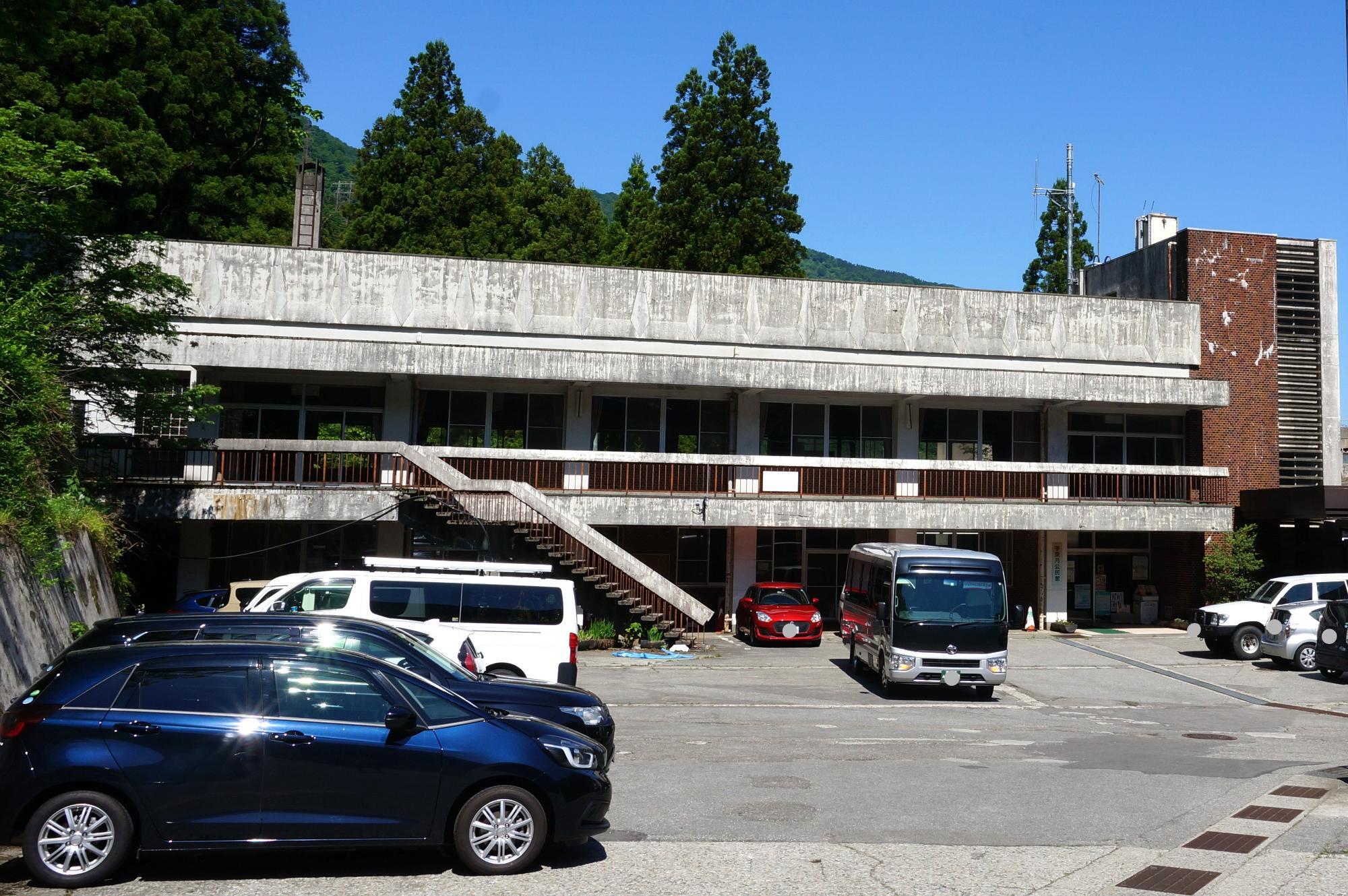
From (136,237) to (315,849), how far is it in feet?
56.8

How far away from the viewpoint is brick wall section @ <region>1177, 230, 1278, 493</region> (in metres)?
32.7

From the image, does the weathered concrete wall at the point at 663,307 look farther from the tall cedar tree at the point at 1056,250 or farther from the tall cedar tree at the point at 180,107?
the tall cedar tree at the point at 1056,250

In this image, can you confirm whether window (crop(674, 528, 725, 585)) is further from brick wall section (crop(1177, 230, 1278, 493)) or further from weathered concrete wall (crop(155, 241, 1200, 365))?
brick wall section (crop(1177, 230, 1278, 493))

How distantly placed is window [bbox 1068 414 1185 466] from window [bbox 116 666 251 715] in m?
27.8

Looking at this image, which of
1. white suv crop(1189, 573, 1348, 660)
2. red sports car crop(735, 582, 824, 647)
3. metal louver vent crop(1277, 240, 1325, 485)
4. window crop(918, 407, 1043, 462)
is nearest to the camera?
white suv crop(1189, 573, 1348, 660)

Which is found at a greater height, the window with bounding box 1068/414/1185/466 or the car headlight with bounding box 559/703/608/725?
the window with bounding box 1068/414/1185/466

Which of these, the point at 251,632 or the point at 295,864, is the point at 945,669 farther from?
the point at 295,864

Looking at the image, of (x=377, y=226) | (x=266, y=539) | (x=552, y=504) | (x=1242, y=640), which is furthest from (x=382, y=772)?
(x=377, y=226)

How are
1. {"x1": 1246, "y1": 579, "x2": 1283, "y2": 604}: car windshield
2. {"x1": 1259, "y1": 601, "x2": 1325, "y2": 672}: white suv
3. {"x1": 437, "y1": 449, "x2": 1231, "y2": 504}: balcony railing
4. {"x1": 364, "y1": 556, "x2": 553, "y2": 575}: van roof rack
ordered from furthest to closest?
{"x1": 437, "y1": 449, "x2": 1231, "y2": 504}: balcony railing → {"x1": 1246, "y1": 579, "x2": 1283, "y2": 604}: car windshield → {"x1": 1259, "y1": 601, "x2": 1325, "y2": 672}: white suv → {"x1": 364, "y1": 556, "x2": 553, "y2": 575}: van roof rack

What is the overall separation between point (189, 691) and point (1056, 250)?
199 feet

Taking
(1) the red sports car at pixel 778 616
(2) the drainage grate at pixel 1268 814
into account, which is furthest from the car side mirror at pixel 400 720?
(1) the red sports car at pixel 778 616

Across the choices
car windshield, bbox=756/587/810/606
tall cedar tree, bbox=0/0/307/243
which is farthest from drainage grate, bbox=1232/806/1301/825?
tall cedar tree, bbox=0/0/307/243

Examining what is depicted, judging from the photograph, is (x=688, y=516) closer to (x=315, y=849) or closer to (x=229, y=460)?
(x=229, y=460)

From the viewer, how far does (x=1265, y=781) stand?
42.6 ft
